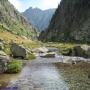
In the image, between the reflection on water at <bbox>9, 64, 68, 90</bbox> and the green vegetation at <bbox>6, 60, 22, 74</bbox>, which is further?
the green vegetation at <bbox>6, 60, 22, 74</bbox>

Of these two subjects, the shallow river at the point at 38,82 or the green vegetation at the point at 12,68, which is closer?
the shallow river at the point at 38,82

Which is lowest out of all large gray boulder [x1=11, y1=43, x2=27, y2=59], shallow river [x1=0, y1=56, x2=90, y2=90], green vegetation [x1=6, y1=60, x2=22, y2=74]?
shallow river [x1=0, y1=56, x2=90, y2=90]

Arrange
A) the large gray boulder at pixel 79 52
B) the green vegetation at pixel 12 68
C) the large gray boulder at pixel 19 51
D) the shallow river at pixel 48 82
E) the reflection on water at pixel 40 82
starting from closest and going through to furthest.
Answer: the shallow river at pixel 48 82, the reflection on water at pixel 40 82, the green vegetation at pixel 12 68, the large gray boulder at pixel 19 51, the large gray boulder at pixel 79 52

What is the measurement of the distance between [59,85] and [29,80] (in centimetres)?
706

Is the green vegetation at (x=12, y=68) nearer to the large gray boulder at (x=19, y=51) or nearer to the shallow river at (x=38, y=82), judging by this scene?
the shallow river at (x=38, y=82)

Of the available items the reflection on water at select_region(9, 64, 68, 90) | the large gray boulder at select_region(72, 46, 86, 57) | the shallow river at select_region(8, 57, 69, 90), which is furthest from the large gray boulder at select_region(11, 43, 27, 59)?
the reflection on water at select_region(9, 64, 68, 90)

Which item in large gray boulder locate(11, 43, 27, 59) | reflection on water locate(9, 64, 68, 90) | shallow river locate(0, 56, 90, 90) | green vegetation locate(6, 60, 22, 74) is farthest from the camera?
large gray boulder locate(11, 43, 27, 59)

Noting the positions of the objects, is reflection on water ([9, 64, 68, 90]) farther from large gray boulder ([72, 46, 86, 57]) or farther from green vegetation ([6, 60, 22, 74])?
large gray boulder ([72, 46, 86, 57])

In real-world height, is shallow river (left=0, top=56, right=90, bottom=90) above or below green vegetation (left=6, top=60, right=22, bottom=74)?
below

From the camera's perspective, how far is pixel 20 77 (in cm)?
5575

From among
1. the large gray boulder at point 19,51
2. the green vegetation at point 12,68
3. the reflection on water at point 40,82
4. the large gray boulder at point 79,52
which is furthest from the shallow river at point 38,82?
the large gray boulder at point 79,52

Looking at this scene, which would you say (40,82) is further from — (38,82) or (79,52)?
(79,52)

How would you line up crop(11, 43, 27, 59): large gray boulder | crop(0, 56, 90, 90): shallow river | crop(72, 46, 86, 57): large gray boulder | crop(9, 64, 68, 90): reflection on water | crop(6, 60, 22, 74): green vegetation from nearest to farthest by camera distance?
crop(0, 56, 90, 90): shallow river < crop(9, 64, 68, 90): reflection on water < crop(6, 60, 22, 74): green vegetation < crop(11, 43, 27, 59): large gray boulder < crop(72, 46, 86, 57): large gray boulder

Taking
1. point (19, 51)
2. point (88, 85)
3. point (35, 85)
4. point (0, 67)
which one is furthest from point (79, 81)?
point (19, 51)
